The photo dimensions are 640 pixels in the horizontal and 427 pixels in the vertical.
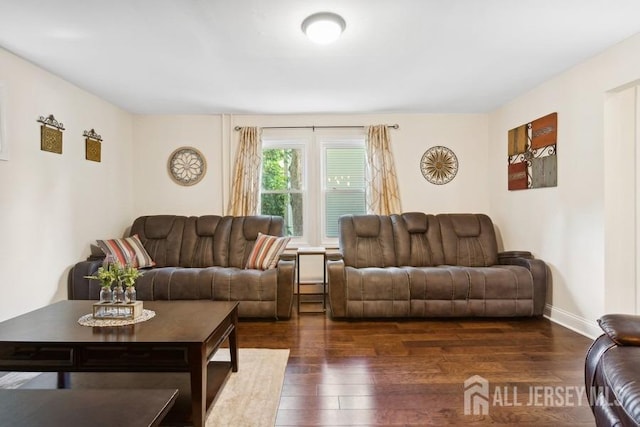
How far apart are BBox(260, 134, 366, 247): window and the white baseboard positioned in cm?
240

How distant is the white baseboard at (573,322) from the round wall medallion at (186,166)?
4318mm

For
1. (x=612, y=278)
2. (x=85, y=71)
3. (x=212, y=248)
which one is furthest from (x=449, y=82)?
(x=85, y=71)

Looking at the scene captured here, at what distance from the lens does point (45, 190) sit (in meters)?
3.19

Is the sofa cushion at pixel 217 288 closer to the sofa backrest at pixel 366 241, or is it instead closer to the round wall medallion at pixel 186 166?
the sofa backrest at pixel 366 241

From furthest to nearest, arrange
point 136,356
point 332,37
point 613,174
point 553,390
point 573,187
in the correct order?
point 573,187, point 613,174, point 332,37, point 553,390, point 136,356

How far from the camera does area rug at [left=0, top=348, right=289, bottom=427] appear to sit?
1.84m

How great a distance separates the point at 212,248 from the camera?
4180 millimetres

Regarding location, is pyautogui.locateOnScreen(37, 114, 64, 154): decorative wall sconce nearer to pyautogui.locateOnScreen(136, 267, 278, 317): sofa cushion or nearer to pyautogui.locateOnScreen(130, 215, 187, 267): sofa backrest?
pyautogui.locateOnScreen(130, 215, 187, 267): sofa backrest

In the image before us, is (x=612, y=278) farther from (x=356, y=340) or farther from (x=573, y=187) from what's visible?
(x=356, y=340)

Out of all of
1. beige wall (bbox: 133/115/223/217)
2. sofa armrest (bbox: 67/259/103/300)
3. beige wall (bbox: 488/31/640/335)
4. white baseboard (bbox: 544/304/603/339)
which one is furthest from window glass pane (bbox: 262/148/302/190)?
white baseboard (bbox: 544/304/603/339)

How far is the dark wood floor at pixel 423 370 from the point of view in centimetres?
188

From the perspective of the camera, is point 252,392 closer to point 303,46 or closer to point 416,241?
point 303,46

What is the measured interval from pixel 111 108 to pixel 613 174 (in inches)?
204

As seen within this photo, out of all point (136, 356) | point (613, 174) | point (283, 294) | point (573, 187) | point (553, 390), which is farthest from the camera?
point (283, 294)
